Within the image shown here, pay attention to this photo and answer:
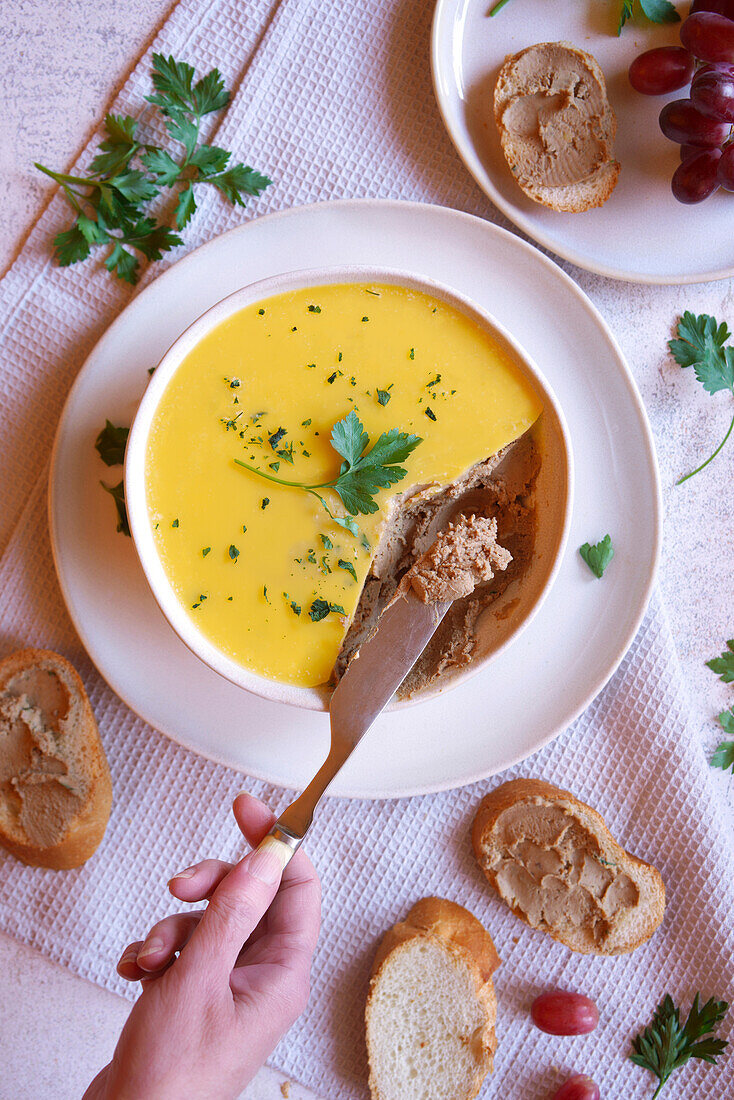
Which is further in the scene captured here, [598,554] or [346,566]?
[598,554]

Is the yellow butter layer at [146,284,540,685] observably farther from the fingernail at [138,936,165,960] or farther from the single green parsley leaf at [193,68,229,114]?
the single green parsley leaf at [193,68,229,114]

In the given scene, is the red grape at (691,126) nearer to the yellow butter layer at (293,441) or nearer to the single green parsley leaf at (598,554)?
the yellow butter layer at (293,441)

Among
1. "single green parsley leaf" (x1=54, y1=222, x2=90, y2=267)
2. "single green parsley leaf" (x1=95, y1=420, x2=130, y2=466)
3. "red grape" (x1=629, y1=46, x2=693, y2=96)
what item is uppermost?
"red grape" (x1=629, y1=46, x2=693, y2=96)

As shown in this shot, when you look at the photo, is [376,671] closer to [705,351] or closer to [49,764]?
[49,764]

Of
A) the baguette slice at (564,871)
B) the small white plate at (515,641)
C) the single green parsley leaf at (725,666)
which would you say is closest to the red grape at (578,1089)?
the baguette slice at (564,871)

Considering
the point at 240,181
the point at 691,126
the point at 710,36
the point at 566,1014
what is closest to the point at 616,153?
the point at 691,126

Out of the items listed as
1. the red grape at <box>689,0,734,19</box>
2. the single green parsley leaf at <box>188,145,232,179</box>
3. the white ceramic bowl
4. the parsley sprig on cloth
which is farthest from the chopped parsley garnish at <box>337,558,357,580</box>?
the red grape at <box>689,0,734,19</box>

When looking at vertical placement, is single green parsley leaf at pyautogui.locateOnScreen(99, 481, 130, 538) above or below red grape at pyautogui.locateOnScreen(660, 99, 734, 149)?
A: below
